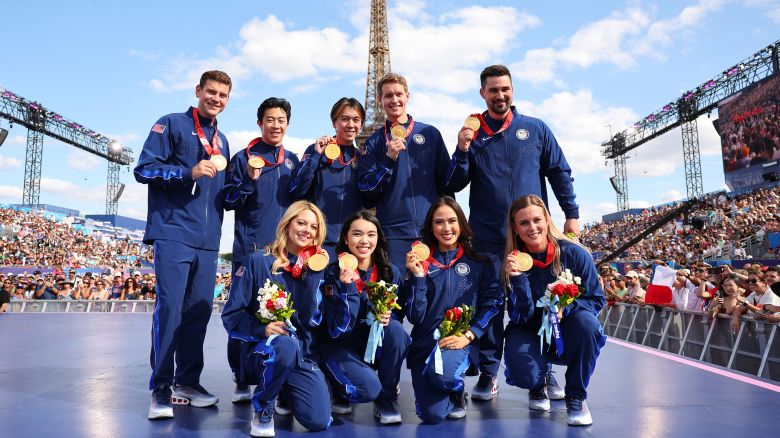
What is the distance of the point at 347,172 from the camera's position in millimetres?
3822

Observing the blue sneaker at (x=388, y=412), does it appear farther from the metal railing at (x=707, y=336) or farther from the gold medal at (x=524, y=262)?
the metal railing at (x=707, y=336)

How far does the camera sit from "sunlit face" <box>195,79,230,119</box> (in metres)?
3.59

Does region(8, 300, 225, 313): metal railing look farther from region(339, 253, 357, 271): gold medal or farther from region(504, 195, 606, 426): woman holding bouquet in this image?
region(504, 195, 606, 426): woman holding bouquet

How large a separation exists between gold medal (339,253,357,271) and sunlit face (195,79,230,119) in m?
1.47

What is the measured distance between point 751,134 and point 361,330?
29.3 m

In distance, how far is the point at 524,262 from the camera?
122 inches

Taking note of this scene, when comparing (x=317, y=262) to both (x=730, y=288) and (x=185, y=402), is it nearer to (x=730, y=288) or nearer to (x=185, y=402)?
(x=185, y=402)

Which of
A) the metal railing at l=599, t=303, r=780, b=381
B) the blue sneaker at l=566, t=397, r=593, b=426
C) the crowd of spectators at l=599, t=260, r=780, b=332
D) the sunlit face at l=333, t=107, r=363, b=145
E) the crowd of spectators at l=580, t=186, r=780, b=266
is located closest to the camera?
the blue sneaker at l=566, t=397, r=593, b=426

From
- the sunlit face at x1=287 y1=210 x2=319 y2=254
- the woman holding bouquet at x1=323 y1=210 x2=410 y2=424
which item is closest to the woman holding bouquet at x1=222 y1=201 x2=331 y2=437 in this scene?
the sunlit face at x1=287 y1=210 x2=319 y2=254

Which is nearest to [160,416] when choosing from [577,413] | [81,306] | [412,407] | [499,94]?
[412,407]

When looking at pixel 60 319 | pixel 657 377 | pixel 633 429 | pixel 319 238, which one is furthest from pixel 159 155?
pixel 60 319

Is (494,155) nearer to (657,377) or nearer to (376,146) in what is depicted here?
(376,146)

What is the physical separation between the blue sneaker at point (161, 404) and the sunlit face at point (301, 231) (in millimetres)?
1095

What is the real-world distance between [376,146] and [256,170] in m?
0.85
